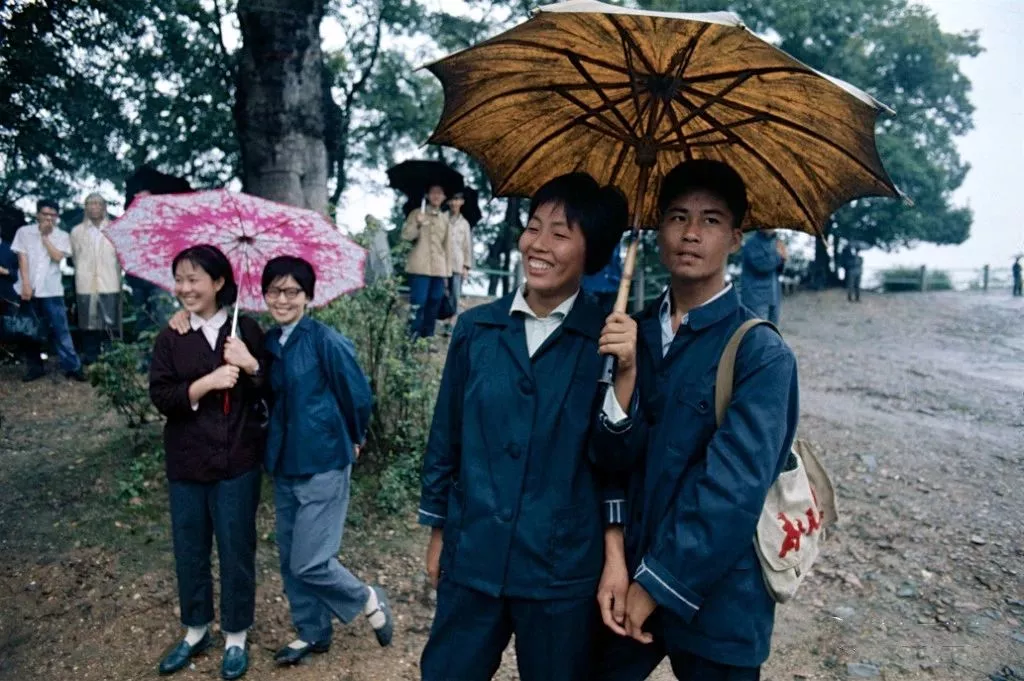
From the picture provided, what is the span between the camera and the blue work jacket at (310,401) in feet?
11.0

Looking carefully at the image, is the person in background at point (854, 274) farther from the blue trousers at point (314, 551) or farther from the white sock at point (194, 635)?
the white sock at point (194, 635)

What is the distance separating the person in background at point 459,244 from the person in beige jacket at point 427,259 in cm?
79

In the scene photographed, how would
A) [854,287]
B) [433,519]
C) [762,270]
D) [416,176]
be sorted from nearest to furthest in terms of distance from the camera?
1. [433,519]
2. [762,270]
3. [416,176]
4. [854,287]

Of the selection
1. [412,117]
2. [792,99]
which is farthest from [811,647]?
[412,117]

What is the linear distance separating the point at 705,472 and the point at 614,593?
0.47m

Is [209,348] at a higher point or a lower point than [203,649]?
higher

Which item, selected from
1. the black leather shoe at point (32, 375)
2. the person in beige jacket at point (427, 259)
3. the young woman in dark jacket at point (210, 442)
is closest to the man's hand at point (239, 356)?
the young woman in dark jacket at point (210, 442)

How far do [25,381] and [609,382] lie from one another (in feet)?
29.6

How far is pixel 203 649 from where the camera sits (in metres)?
3.55

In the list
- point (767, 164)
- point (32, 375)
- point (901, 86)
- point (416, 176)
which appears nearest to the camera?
point (767, 164)

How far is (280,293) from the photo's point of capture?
3.38m

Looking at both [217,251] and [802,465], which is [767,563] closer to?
[802,465]

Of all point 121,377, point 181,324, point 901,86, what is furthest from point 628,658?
point 901,86

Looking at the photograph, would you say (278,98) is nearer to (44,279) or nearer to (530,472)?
(530,472)
